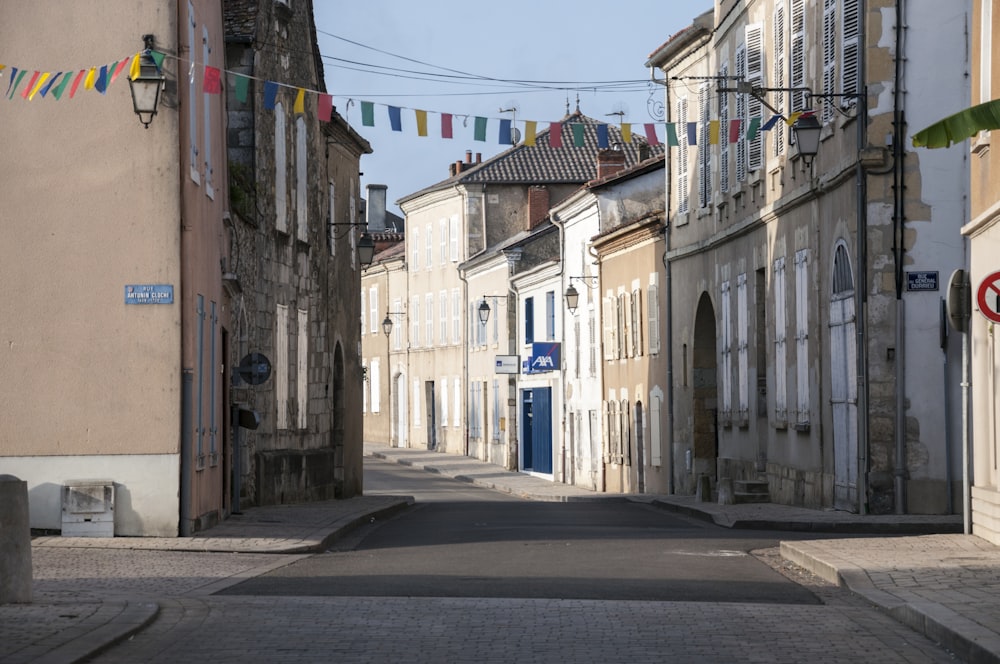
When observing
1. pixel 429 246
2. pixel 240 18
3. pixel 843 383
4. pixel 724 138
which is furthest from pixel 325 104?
pixel 429 246

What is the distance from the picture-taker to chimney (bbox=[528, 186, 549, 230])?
66688 mm

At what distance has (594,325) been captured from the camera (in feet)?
157

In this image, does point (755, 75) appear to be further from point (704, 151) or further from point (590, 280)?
point (590, 280)

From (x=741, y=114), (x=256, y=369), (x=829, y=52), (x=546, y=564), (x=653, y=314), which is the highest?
(x=741, y=114)

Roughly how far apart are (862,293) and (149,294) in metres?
9.23

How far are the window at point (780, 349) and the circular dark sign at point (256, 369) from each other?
29.1ft

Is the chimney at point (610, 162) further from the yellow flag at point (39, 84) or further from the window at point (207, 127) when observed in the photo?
the yellow flag at point (39, 84)

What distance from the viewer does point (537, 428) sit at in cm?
5606

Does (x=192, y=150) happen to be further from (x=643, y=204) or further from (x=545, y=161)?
(x=545, y=161)

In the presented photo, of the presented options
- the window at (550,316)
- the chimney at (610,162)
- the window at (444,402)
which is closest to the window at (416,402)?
the window at (444,402)

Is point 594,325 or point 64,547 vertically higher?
point 594,325

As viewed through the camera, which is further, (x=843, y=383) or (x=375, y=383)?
(x=375, y=383)

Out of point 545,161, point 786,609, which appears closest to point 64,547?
point 786,609

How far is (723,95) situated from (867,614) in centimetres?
2137
